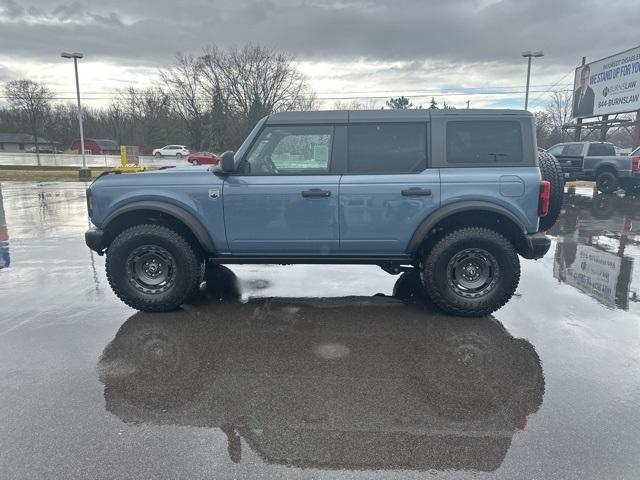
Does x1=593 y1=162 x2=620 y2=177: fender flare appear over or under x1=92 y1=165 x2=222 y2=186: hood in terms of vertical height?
under

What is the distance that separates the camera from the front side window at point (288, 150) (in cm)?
463

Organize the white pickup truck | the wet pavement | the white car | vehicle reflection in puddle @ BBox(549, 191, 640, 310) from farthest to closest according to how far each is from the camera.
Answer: the white car → the white pickup truck → vehicle reflection in puddle @ BBox(549, 191, 640, 310) → the wet pavement

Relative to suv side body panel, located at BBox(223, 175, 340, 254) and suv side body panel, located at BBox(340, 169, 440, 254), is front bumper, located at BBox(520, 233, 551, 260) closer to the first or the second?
suv side body panel, located at BBox(340, 169, 440, 254)

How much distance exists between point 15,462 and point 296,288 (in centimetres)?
346

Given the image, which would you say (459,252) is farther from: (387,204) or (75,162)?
(75,162)

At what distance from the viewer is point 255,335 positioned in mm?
4164

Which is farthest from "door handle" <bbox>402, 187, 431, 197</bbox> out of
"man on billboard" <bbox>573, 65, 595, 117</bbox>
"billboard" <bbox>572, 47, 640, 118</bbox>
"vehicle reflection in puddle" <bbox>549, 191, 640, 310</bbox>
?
"man on billboard" <bbox>573, 65, 595, 117</bbox>

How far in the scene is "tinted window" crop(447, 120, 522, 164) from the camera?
4.48 meters

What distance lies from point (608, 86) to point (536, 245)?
82.8ft

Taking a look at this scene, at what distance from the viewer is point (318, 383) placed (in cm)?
331

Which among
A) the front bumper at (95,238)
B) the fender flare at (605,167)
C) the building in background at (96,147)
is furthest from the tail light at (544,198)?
the building in background at (96,147)

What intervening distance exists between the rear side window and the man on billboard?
10925 millimetres

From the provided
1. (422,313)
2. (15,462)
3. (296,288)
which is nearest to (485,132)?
(422,313)

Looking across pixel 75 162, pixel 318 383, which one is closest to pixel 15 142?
pixel 75 162
